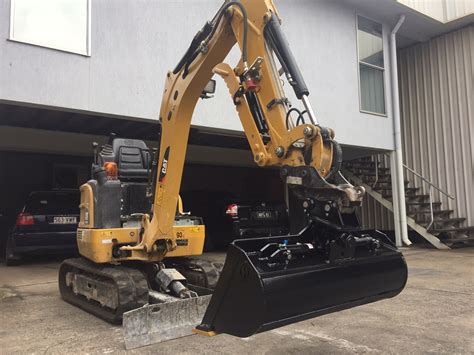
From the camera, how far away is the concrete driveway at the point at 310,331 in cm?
388

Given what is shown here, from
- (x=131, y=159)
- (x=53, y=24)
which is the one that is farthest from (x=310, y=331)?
(x=53, y=24)

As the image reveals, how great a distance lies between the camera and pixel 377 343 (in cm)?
395

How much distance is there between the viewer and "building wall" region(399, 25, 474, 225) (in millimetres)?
12148

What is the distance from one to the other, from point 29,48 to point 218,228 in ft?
19.3

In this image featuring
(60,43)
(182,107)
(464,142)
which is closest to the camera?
(182,107)

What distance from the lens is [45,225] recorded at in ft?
28.7

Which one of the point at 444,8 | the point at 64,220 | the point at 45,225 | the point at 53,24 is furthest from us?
the point at 444,8

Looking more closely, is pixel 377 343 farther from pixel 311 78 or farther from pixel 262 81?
pixel 311 78

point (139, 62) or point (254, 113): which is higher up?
point (139, 62)

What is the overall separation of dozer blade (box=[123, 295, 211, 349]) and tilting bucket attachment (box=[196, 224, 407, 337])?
0.68m

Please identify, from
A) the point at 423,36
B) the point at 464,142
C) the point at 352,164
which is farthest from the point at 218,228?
the point at 423,36

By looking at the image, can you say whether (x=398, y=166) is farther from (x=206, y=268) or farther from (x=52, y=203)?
(x=52, y=203)

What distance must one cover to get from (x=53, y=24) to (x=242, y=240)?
220 inches

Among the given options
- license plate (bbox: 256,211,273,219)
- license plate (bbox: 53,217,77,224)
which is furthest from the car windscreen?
license plate (bbox: 256,211,273,219)
